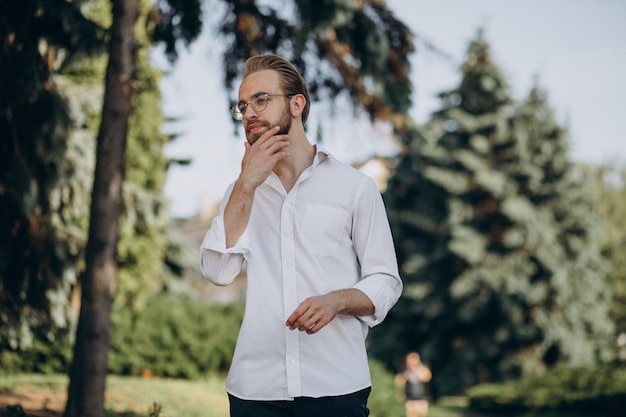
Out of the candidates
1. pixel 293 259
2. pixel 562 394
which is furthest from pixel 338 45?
pixel 562 394

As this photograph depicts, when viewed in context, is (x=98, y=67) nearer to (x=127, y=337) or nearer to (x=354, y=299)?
(x=127, y=337)

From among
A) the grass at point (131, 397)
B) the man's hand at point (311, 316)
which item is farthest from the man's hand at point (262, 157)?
the grass at point (131, 397)

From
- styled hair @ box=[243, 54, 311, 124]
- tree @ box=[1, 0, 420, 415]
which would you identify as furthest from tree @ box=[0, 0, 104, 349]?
styled hair @ box=[243, 54, 311, 124]

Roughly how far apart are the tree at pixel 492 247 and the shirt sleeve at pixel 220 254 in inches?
957

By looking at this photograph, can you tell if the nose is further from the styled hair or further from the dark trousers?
the dark trousers

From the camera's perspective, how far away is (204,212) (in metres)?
63.3

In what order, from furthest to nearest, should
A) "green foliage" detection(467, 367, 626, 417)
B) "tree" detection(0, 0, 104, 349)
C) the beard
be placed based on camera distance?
1. "green foliage" detection(467, 367, 626, 417)
2. "tree" detection(0, 0, 104, 349)
3. the beard

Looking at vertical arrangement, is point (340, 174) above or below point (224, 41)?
below

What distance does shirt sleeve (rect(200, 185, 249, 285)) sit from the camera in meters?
2.73

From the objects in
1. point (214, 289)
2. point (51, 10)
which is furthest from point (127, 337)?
point (214, 289)

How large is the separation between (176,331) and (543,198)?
1742cm

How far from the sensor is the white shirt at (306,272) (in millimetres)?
2674

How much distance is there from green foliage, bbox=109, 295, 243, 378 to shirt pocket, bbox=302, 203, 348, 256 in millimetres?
12897

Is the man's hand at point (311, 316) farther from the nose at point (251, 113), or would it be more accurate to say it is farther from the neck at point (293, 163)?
the nose at point (251, 113)
